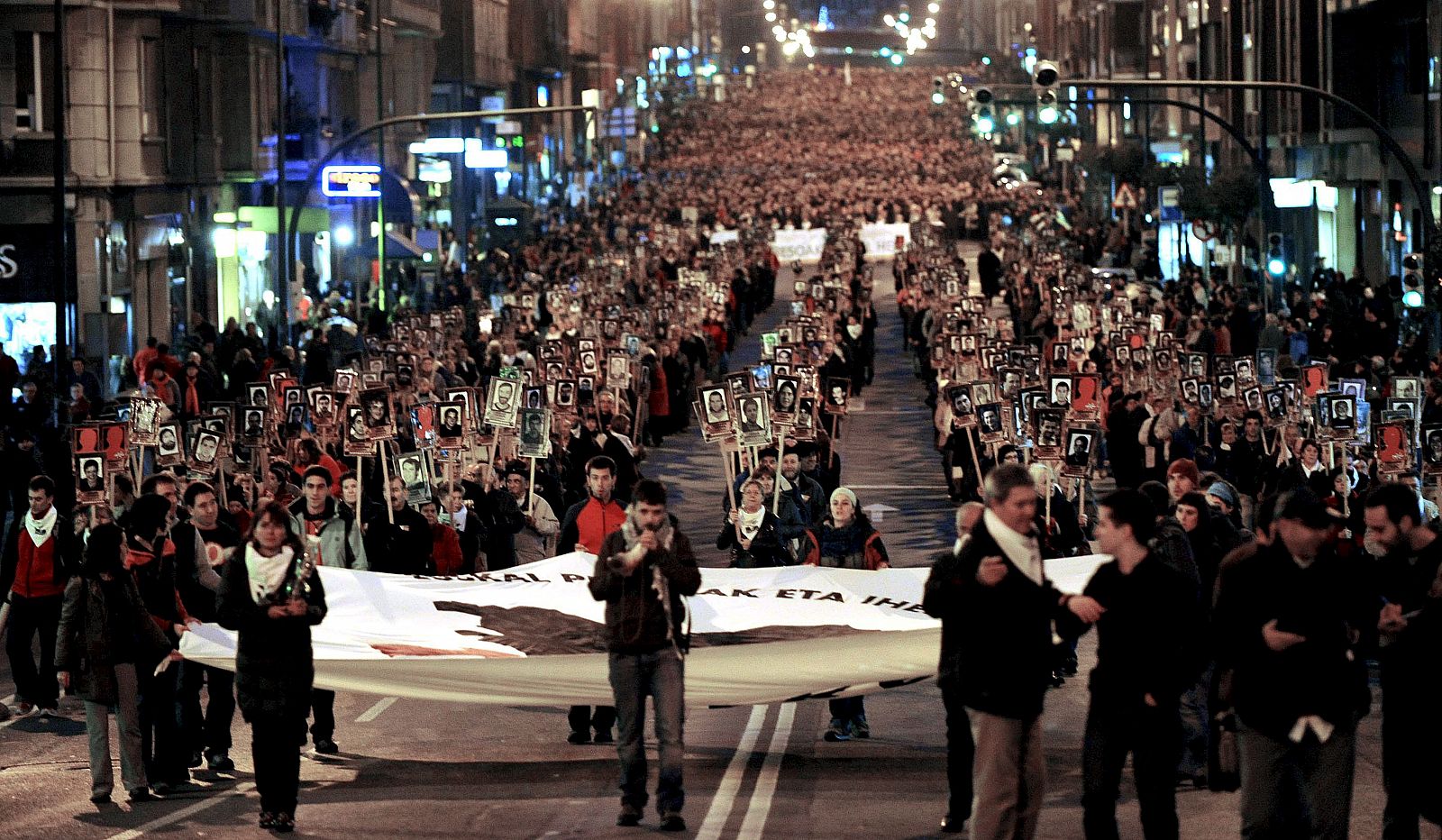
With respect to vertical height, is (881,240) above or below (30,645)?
above

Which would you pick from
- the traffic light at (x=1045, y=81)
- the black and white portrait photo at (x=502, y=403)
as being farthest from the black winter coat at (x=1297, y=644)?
Answer: the traffic light at (x=1045, y=81)

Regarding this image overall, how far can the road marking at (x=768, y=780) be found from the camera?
12101 mm

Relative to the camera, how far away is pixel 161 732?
13.4 m

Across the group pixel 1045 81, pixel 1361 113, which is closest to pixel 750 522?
pixel 1045 81

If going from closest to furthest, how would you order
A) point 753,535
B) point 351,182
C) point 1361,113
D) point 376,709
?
point 376,709 → point 753,535 → point 1361,113 → point 351,182

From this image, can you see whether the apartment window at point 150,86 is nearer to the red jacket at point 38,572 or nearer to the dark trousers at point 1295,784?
the red jacket at point 38,572

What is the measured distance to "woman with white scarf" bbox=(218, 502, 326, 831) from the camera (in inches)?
467

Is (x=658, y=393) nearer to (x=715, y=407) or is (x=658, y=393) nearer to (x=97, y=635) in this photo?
(x=715, y=407)

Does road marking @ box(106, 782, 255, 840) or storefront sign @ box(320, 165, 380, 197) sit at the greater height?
storefront sign @ box(320, 165, 380, 197)

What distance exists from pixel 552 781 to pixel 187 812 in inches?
73.6

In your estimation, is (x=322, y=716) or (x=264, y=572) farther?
(x=322, y=716)

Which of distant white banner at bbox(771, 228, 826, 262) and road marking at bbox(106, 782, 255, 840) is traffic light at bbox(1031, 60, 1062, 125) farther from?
distant white banner at bbox(771, 228, 826, 262)

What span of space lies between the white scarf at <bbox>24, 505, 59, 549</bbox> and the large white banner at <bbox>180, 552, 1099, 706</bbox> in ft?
6.35

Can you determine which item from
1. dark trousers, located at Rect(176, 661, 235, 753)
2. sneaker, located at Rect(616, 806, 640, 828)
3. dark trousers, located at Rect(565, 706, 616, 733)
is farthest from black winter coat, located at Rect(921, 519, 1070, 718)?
dark trousers, located at Rect(176, 661, 235, 753)
